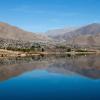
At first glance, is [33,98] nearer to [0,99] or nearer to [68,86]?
[0,99]

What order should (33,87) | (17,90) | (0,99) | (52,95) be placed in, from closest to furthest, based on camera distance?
(0,99) → (52,95) → (17,90) → (33,87)

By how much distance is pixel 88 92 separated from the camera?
3300 cm

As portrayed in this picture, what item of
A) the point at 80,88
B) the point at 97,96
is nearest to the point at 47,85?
the point at 80,88

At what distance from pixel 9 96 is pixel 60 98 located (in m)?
5.36

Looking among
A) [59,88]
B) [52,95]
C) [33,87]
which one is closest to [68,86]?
[59,88]

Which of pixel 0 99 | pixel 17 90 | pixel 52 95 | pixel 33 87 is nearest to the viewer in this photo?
pixel 0 99

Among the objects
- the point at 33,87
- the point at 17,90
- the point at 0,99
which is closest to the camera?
the point at 0,99

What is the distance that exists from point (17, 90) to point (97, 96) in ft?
31.1

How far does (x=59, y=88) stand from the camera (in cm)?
3591

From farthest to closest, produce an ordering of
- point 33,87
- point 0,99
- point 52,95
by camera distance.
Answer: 1. point 33,87
2. point 52,95
3. point 0,99

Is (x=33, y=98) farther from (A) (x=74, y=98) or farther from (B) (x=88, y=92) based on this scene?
(B) (x=88, y=92)

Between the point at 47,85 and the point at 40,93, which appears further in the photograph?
the point at 47,85

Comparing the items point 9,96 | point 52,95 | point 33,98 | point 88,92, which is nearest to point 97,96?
point 88,92

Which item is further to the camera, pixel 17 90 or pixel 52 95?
pixel 17 90
